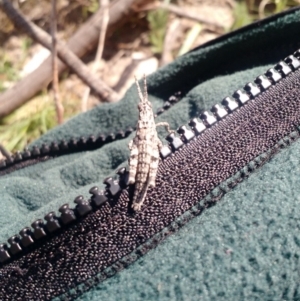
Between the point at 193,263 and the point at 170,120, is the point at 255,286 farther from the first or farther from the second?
the point at 170,120

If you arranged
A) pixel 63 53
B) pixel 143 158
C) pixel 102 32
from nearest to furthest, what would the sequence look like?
pixel 143 158, pixel 63 53, pixel 102 32

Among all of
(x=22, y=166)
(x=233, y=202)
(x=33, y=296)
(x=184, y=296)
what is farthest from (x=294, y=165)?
(x=22, y=166)

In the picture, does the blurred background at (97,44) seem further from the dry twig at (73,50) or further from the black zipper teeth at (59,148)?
the black zipper teeth at (59,148)

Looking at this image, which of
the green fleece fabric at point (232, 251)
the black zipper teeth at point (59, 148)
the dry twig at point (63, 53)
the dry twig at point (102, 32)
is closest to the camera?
the green fleece fabric at point (232, 251)

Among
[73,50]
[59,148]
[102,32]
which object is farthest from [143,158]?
[73,50]

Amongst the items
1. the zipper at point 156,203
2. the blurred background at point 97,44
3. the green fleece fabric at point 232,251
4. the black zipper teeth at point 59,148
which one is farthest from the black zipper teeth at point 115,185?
the blurred background at point 97,44

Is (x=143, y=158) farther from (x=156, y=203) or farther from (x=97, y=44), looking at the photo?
(x=97, y=44)
